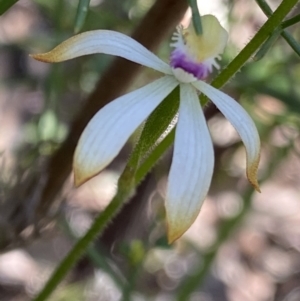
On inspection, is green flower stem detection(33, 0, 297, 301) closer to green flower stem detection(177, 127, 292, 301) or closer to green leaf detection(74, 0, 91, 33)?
green leaf detection(74, 0, 91, 33)

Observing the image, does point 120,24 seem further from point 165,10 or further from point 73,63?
point 165,10

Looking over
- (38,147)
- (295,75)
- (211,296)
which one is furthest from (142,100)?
(211,296)

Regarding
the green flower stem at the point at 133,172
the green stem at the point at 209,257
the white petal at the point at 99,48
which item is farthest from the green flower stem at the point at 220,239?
the white petal at the point at 99,48

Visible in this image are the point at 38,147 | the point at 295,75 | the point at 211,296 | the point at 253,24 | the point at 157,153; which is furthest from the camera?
the point at 211,296

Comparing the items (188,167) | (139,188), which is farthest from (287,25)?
(139,188)

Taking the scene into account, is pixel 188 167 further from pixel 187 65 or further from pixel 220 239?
pixel 220 239
